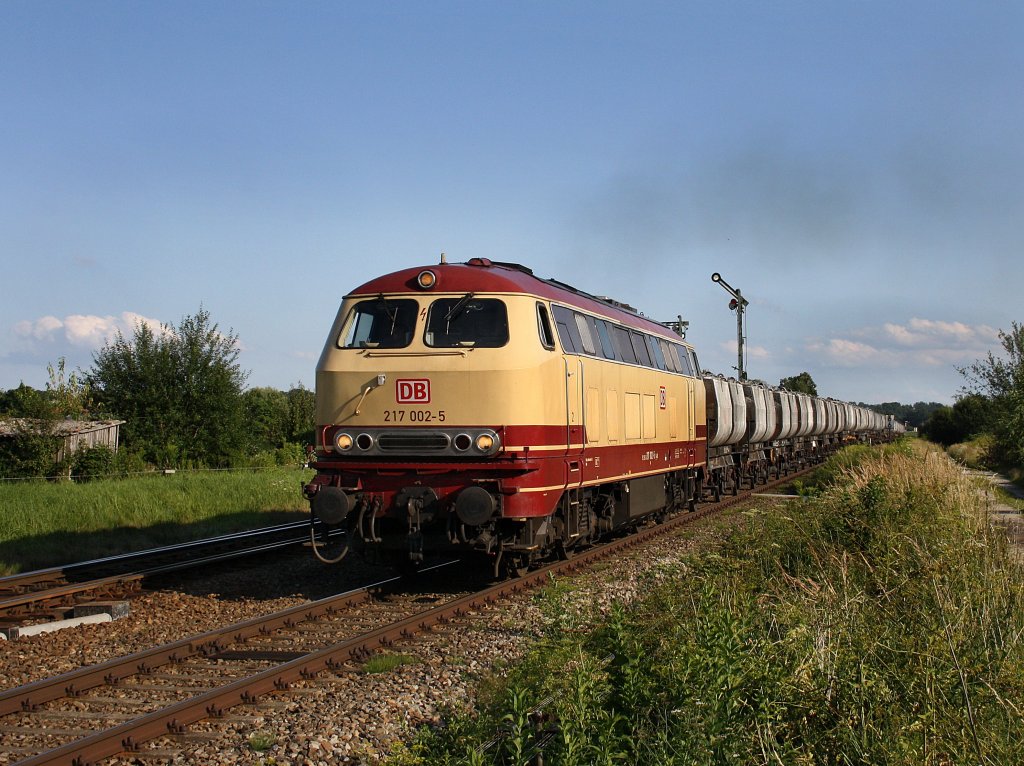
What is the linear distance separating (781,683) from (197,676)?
4.57m

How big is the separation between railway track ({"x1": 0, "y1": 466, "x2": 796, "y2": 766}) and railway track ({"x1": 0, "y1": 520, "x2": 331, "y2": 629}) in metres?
2.27

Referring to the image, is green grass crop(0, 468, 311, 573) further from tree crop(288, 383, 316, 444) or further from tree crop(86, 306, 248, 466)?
tree crop(288, 383, 316, 444)

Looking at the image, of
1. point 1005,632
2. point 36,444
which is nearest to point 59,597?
point 1005,632

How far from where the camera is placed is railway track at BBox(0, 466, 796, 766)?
18.7 ft

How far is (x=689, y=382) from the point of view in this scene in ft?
57.9

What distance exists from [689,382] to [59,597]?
11461mm

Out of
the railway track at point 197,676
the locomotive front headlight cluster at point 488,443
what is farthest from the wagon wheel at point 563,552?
the locomotive front headlight cluster at point 488,443

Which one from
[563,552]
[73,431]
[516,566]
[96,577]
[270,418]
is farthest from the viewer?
[270,418]

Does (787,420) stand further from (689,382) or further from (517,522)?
(517,522)

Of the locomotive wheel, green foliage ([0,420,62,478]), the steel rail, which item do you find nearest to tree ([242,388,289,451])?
green foliage ([0,420,62,478])

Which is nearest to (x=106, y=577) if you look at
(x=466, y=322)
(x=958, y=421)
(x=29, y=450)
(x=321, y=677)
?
(x=321, y=677)

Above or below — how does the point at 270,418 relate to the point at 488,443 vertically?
above

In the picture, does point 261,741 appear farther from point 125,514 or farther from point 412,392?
point 125,514

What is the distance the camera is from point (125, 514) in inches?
677
